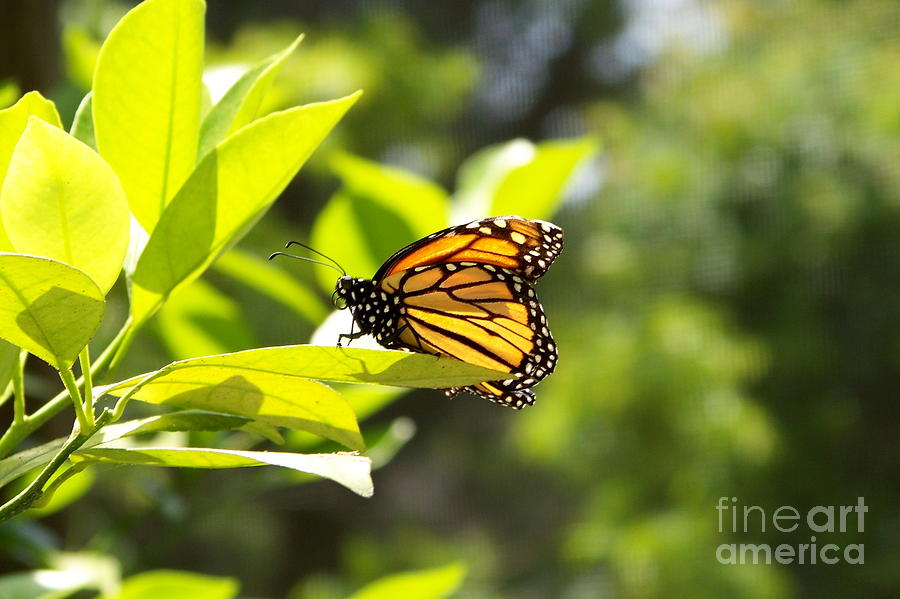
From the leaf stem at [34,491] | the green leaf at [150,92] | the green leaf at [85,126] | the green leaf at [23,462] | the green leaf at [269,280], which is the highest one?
the green leaf at [269,280]

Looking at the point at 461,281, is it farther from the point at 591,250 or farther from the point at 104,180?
the point at 591,250

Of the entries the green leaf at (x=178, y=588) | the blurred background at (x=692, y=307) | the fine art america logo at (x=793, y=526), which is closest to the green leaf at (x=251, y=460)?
the green leaf at (x=178, y=588)

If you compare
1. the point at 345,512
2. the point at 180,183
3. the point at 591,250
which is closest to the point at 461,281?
the point at 180,183

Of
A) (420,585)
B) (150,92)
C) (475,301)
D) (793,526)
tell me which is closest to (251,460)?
(150,92)

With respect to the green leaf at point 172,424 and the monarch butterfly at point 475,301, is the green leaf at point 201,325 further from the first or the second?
the green leaf at point 172,424

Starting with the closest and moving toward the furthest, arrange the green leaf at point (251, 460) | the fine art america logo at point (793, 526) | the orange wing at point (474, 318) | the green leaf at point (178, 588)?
1. the green leaf at point (251, 460)
2. the green leaf at point (178, 588)
3. the orange wing at point (474, 318)
4. the fine art america logo at point (793, 526)
